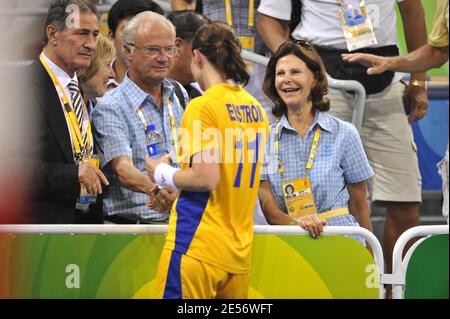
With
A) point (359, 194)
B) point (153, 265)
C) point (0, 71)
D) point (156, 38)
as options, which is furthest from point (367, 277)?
point (0, 71)

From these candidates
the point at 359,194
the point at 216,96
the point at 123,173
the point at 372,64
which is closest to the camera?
the point at 216,96

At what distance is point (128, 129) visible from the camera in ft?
16.5

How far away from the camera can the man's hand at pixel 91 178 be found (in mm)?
4676

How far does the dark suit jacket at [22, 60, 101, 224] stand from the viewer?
4.71 m

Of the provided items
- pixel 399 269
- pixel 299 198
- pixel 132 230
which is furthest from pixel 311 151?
pixel 132 230

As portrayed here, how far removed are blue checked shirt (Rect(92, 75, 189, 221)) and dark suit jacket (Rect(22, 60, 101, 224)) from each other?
251 millimetres

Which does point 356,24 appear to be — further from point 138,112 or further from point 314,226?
point 314,226

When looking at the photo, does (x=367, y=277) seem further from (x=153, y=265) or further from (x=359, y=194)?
(x=153, y=265)

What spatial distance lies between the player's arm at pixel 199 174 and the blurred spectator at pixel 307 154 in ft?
2.83

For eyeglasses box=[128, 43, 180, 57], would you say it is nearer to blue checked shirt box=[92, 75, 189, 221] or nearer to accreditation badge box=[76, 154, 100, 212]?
blue checked shirt box=[92, 75, 189, 221]

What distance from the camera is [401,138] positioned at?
624 centimetres

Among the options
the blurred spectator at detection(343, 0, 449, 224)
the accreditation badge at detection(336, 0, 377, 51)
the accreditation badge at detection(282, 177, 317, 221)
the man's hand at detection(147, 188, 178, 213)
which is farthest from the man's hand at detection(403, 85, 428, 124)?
the man's hand at detection(147, 188, 178, 213)

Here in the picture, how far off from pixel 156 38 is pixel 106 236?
1.14 metres
